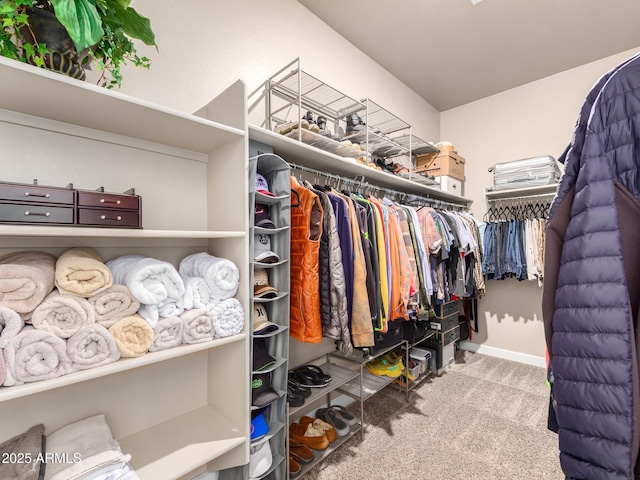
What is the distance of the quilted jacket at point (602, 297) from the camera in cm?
56

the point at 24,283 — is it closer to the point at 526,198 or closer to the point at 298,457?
the point at 298,457

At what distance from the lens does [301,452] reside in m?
1.69

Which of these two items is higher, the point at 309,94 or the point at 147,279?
the point at 309,94

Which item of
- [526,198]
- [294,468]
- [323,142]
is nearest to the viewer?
[294,468]

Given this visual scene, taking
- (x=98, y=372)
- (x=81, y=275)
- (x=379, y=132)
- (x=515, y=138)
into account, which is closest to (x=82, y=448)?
(x=98, y=372)

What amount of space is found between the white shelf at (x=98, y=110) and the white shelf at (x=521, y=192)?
9.50 ft

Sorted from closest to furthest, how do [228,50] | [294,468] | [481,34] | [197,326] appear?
[197,326]
[294,468]
[228,50]
[481,34]

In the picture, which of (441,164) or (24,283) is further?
(441,164)

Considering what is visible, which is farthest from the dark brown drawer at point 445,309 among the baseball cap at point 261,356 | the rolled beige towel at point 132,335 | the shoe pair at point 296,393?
the rolled beige towel at point 132,335

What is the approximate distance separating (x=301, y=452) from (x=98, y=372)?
4.13 feet

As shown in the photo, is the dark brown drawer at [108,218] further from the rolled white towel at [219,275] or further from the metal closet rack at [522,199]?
the metal closet rack at [522,199]

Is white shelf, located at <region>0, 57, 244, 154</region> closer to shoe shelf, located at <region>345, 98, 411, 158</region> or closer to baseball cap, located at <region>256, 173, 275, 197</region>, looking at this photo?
baseball cap, located at <region>256, 173, 275, 197</region>

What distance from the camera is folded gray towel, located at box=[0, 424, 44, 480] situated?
0.88 meters

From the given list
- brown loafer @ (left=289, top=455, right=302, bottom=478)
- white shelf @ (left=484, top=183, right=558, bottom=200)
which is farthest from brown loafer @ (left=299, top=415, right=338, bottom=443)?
white shelf @ (left=484, top=183, right=558, bottom=200)
